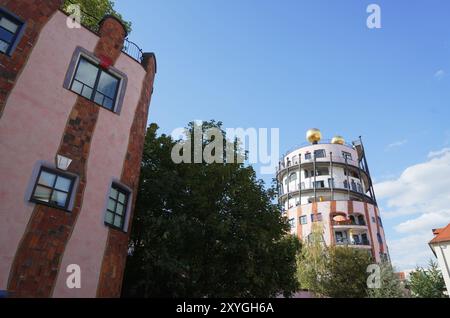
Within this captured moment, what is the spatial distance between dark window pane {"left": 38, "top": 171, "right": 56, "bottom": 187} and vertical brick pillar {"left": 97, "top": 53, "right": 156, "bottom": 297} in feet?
7.55

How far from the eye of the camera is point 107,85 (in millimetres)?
11633

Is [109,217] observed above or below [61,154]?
below

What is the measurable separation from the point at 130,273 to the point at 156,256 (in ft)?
5.79

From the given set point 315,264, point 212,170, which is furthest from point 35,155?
→ point 315,264

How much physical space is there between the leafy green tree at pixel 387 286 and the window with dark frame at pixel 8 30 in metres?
31.6

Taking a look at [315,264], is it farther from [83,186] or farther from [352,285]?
[83,186]

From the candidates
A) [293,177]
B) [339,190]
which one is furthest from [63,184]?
[293,177]

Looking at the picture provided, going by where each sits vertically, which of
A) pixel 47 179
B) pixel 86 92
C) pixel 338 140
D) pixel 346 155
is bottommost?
pixel 47 179

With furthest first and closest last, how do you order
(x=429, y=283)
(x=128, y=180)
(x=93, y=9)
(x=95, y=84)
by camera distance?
(x=429, y=283)
(x=93, y=9)
(x=128, y=180)
(x=95, y=84)

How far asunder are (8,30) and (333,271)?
1271 inches

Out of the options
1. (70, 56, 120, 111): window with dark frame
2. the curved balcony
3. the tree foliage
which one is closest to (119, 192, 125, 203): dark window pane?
(70, 56, 120, 111): window with dark frame

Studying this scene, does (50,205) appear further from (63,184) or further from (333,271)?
(333,271)

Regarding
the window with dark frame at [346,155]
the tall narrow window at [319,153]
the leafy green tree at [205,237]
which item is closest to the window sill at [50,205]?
the leafy green tree at [205,237]
